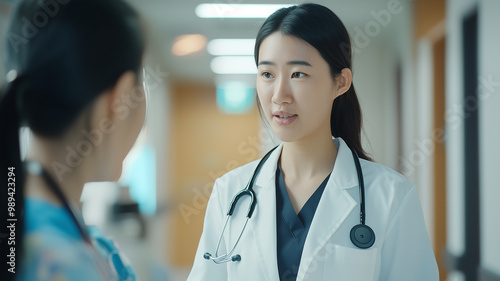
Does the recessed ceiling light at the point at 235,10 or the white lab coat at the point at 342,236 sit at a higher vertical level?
the recessed ceiling light at the point at 235,10

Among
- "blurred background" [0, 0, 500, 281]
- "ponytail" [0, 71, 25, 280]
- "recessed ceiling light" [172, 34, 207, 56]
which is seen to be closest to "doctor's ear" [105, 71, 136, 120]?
"ponytail" [0, 71, 25, 280]

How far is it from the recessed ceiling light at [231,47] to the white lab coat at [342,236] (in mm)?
531

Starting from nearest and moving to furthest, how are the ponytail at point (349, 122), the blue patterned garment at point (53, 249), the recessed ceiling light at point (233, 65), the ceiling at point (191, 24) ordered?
the blue patterned garment at point (53, 249), the ponytail at point (349, 122), the ceiling at point (191, 24), the recessed ceiling light at point (233, 65)

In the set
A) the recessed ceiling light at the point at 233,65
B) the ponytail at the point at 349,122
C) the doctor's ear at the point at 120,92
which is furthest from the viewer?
the recessed ceiling light at the point at 233,65

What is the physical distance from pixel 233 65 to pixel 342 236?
2.44 ft

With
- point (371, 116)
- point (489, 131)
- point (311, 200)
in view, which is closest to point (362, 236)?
point (311, 200)

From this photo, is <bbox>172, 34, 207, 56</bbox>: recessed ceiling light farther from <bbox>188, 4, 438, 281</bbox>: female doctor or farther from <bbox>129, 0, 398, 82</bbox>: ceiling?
<bbox>188, 4, 438, 281</bbox>: female doctor

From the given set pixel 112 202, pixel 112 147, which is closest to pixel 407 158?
pixel 112 147

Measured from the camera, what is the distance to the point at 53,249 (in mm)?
444

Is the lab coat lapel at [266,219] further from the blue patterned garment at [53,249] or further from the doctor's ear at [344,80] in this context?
the blue patterned garment at [53,249]

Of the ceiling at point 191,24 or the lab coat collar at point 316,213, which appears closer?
the lab coat collar at point 316,213

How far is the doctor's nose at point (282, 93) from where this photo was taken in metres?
0.77

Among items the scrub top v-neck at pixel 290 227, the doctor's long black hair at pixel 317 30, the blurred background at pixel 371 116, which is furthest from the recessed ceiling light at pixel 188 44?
the scrub top v-neck at pixel 290 227

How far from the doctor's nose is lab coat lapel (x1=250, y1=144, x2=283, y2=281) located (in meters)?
0.16
